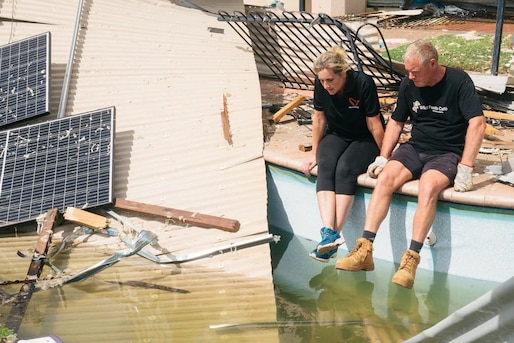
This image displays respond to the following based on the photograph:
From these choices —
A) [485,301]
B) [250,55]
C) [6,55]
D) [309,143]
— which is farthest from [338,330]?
[6,55]

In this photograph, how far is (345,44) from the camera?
26.7 ft

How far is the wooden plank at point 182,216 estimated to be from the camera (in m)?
6.30

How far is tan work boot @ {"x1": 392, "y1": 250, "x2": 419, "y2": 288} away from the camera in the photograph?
5441 mm

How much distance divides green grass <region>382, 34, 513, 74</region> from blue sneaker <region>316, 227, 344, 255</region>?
3627mm

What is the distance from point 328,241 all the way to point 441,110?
1.18 metres

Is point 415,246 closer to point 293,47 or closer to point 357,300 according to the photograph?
point 357,300

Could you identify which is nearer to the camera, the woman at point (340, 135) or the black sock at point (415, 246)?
the black sock at point (415, 246)

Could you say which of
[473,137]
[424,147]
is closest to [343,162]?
[424,147]

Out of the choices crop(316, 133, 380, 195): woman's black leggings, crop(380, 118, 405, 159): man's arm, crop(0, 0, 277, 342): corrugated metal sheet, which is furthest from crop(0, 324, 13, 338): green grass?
crop(380, 118, 405, 159): man's arm

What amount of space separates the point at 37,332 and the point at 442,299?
2.71 meters

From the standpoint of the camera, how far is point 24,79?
7.81m

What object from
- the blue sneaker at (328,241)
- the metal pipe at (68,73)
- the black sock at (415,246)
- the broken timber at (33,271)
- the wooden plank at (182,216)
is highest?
the metal pipe at (68,73)

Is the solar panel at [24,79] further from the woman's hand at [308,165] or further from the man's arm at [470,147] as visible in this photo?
the man's arm at [470,147]

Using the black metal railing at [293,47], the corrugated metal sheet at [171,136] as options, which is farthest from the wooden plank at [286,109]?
the black metal railing at [293,47]
